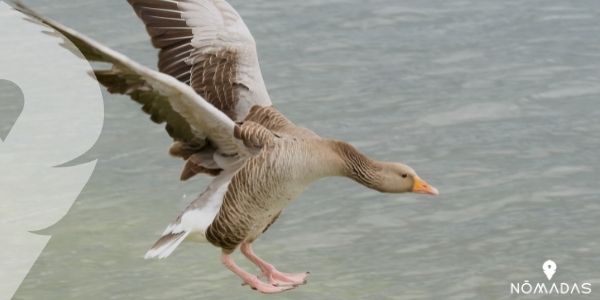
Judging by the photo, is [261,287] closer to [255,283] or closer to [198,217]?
[255,283]

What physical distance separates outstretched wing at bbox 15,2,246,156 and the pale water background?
5.03 feet

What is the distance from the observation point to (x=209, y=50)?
9.03 metres

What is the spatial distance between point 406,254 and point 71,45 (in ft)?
11.6

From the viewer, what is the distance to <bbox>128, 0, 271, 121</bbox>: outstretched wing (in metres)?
8.84

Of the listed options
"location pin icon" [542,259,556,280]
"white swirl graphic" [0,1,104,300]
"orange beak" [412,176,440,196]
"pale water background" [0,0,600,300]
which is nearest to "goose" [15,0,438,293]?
"orange beak" [412,176,440,196]

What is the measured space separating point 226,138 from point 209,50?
0.84m

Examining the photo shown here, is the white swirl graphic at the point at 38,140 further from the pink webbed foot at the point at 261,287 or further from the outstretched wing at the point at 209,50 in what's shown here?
the pink webbed foot at the point at 261,287

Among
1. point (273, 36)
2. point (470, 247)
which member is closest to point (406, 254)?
point (470, 247)

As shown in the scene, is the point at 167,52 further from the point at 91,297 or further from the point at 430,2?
the point at 430,2

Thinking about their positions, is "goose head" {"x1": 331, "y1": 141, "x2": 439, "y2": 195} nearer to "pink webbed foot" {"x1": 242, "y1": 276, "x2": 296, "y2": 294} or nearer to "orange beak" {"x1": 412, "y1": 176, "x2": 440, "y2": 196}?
"orange beak" {"x1": 412, "y1": 176, "x2": 440, "y2": 196}

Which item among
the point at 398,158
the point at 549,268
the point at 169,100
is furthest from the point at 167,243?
the point at 398,158

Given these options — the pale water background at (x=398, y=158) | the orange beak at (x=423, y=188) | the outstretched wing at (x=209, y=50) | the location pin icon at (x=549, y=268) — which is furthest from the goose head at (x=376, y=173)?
the location pin icon at (x=549, y=268)

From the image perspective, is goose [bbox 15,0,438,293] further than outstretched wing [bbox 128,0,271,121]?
No

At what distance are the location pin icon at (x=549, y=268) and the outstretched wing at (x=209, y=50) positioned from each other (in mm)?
2216
